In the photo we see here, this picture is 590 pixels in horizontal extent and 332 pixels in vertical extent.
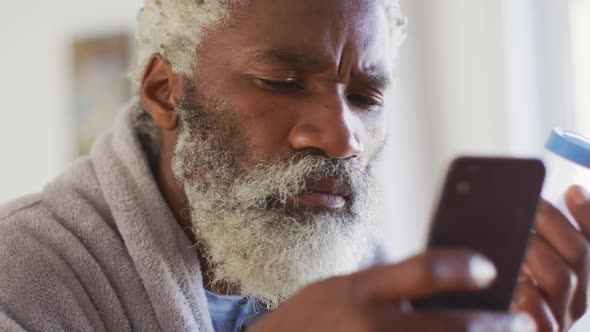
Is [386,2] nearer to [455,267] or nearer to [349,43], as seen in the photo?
[349,43]

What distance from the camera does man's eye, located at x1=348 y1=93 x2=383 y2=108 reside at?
88 cm

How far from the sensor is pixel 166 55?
97cm

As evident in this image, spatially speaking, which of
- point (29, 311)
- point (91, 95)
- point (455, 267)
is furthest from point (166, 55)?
point (91, 95)

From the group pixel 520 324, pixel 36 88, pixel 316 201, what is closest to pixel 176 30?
pixel 316 201

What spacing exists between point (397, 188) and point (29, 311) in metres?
1.18

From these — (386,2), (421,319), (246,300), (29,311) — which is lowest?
(246,300)

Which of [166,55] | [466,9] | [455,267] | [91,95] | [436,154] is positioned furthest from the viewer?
[91,95]

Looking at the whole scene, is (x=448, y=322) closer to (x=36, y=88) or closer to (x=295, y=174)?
(x=295, y=174)

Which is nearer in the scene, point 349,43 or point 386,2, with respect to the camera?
point 349,43

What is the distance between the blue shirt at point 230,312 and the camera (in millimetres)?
941

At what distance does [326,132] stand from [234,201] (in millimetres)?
161

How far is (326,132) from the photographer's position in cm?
77

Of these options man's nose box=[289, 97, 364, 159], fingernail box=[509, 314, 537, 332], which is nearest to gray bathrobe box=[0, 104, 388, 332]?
man's nose box=[289, 97, 364, 159]

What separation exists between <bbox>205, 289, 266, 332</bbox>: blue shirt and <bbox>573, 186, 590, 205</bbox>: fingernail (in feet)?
1.60
